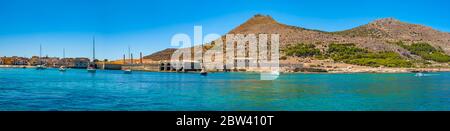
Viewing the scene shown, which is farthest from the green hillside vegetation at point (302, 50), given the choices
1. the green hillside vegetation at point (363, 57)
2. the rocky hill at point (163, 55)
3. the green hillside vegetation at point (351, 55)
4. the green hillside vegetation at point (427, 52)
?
the rocky hill at point (163, 55)

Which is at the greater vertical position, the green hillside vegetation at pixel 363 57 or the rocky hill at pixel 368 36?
the rocky hill at pixel 368 36

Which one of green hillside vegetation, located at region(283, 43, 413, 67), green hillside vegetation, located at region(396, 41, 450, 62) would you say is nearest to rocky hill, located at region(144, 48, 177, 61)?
green hillside vegetation, located at region(283, 43, 413, 67)

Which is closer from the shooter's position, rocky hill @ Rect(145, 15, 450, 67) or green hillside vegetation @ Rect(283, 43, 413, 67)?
green hillside vegetation @ Rect(283, 43, 413, 67)

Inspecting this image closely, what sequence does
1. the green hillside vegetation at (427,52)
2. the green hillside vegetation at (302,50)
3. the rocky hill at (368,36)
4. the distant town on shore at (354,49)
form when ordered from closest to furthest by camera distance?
the distant town on shore at (354,49)
the green hillside vegetation at (427,52)
the green hillside vegetation at (302,50)
the rocky hill at (368,36)

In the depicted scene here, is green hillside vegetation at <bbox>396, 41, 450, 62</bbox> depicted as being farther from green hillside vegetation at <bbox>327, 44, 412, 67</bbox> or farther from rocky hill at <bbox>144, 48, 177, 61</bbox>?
rocky hill at <bbox>144, 48, 177, 61</bbox>

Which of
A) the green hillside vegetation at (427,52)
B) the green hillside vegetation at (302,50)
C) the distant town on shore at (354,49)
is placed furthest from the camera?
the green hillside vegetation at (302,50)

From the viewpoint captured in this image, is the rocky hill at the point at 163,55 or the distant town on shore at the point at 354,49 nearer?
the distant town on shore at the point at 354,49

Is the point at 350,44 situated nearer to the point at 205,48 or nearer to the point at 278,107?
the point at 205,48

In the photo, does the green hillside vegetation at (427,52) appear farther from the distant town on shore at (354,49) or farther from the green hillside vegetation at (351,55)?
the green hillside vegetation at (351,55)

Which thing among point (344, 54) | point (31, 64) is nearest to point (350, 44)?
point (344, 54)
